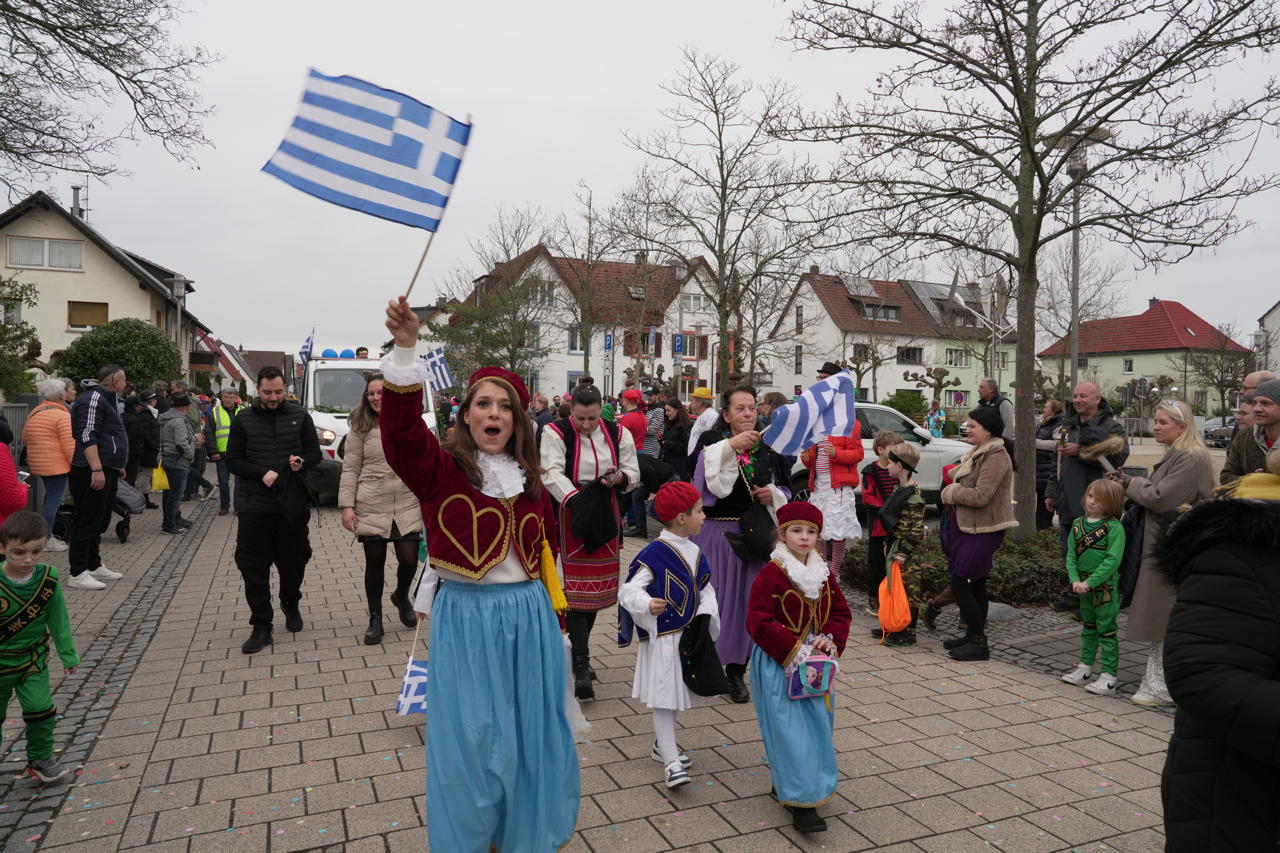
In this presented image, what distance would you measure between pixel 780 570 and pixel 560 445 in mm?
2036

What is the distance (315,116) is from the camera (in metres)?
2.98

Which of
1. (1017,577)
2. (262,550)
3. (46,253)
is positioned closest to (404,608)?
(262,550)

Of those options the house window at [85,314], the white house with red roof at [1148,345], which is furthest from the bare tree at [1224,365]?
the house window at [85,314]

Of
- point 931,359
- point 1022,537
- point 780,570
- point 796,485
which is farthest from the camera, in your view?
point 931,359

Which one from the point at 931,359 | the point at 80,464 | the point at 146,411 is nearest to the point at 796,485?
the point at 80,464

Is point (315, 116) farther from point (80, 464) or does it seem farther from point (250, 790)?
point (80, 464)

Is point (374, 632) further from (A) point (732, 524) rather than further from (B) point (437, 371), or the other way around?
(B) point (437, 371)

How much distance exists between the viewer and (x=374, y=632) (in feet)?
21.8

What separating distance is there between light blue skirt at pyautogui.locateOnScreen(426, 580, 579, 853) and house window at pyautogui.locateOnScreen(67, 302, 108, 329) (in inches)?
1577

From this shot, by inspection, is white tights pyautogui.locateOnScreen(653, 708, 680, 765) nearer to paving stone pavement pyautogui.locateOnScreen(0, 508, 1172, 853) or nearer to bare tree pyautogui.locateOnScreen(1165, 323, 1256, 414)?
paving stone pavement pyautogui.locateOnScreen(0, 508, 1172, 853)

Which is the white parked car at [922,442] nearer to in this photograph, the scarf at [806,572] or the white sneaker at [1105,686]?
the white sneaker at [1105,686]

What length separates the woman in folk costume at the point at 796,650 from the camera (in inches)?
145

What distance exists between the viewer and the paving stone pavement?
144 inches

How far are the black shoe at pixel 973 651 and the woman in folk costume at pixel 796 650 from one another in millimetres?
2746
